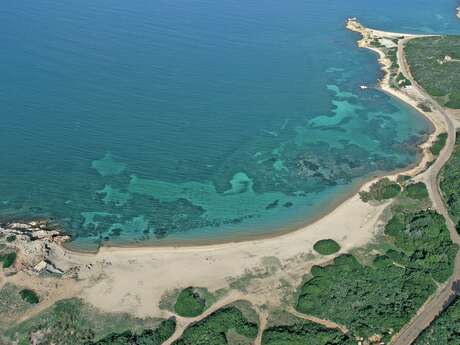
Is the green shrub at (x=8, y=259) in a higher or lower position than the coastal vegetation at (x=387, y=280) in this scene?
lower

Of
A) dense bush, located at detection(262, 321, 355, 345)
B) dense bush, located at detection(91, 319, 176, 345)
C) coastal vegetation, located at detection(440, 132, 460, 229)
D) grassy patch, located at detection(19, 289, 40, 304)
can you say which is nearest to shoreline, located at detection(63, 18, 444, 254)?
coastal vegetation, located at detection(440, 132, 460, 229)

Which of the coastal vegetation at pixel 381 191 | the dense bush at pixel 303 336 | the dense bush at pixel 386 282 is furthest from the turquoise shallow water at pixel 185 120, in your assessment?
the dense bush at pixel 303 336

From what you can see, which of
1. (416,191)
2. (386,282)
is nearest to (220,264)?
(386,282)

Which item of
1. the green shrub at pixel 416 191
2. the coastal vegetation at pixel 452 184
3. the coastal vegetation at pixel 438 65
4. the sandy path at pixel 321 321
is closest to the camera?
the sandy path at pixel 321 321

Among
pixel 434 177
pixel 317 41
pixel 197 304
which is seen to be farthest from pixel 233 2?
pixel 197 304

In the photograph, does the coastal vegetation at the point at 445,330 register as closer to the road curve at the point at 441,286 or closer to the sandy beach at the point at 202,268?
the road curve at the point at 441,286
